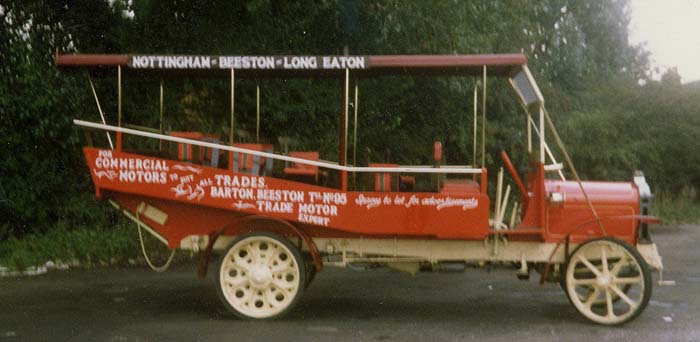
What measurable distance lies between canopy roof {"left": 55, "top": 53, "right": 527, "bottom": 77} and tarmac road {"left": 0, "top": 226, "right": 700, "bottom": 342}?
7.33 ft

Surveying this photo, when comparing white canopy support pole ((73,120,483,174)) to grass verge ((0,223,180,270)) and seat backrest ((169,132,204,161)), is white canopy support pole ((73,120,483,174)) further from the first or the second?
grass verge ((0,223,180,270))

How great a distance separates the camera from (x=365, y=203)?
7.50 m

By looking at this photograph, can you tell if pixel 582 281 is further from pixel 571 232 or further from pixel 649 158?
pixel 649 158

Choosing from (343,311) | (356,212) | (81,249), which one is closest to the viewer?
(356,212)

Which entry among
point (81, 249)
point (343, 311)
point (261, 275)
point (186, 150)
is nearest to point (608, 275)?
point (343, 311)

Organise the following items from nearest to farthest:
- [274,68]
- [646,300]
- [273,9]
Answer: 1. [646,300]
2. [274,68]
3. [273,9]

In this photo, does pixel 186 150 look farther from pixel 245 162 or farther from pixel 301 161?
pixel 301 161

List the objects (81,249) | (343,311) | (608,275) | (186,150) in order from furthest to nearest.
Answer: (81,249), (343,311), (186,150), (608,275)

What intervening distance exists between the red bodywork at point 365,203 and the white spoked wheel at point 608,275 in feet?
0.65

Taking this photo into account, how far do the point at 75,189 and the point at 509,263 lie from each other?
8.80 m

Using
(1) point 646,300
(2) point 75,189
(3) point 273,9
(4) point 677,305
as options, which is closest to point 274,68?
(1) point 646,300

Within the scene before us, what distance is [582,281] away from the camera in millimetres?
7395

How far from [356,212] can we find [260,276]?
39.5 inches

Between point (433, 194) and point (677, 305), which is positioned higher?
point (433, 194)
